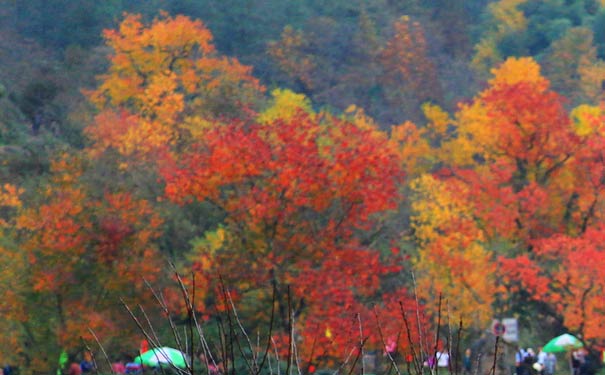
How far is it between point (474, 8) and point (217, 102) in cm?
3887

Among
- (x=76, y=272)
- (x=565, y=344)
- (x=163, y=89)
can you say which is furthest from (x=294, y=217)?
(x=163, y=89)

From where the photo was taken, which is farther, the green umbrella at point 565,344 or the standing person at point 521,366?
the green umbrella at point 565,344

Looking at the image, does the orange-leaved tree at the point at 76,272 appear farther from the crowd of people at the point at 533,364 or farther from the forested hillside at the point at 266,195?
the crowd of people at the point at 533,364

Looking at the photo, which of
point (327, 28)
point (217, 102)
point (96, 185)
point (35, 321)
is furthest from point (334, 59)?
point (35, 321)

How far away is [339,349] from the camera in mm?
21844

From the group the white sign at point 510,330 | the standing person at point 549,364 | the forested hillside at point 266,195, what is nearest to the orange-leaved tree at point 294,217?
the forested hillside at point 266,195

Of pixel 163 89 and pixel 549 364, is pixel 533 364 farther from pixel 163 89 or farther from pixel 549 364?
pixel 163 89

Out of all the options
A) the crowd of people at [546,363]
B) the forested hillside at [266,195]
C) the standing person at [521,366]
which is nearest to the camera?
the forested hillside at [266,195]

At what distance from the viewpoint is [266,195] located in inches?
960

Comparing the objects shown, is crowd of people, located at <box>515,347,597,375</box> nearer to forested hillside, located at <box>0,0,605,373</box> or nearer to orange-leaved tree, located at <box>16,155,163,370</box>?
forested hillside, located at <box>0,0,605,373</box>

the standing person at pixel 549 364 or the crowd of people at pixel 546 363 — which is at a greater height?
the crowd of people at pixel 546 363

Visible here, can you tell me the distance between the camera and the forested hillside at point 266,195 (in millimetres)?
24484

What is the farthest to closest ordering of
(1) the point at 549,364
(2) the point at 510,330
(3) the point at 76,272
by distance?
(1) the point at 549,364 < (3) the point at 76,272 < (2) the point at 510,330

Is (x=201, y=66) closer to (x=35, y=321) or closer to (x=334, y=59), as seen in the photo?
(x=334, y=59)
